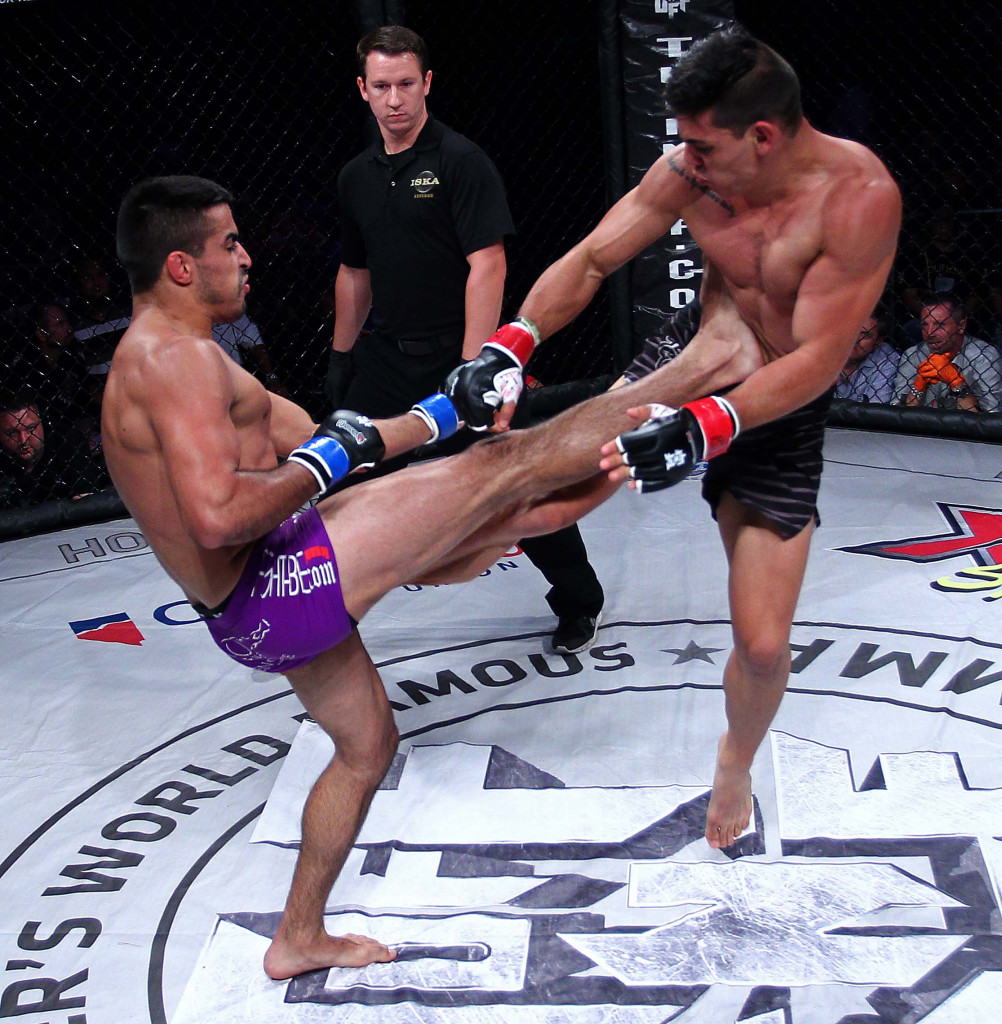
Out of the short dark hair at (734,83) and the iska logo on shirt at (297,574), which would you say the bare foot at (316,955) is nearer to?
the iska logo on shirt at (297,574)

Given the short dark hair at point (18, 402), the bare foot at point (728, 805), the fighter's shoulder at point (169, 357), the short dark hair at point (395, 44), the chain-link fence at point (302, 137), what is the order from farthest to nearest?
1. the chain-link fence at point (302, 137)
2. the short dark hair at point (18, 402)
3. the short dark hair at point (395, 44)
4. the bare foot at point (728, 805)
5. the fighter's shoulder at point (169, 357)

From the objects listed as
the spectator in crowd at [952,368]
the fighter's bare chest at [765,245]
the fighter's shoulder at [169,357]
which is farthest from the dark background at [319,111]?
the fighter's shoulder at [169,357]

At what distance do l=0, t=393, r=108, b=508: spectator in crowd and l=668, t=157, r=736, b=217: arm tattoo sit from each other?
273cm

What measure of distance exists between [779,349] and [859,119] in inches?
112

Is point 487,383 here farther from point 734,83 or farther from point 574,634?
point 574,634

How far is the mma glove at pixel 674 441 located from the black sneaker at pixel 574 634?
1164 millimetres

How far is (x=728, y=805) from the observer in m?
2.13

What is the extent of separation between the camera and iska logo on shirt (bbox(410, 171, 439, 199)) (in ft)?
9.54

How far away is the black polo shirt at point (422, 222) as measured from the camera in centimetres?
290

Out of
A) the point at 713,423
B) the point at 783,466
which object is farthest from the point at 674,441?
the point at 783,466

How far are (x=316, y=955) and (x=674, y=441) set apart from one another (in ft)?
3.26

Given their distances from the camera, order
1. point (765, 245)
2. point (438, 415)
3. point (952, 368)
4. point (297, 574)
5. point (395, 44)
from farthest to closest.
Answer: point (952, 368) < point (395, 44) < point (438, 415) < point (765, 245) < point (297, 574)

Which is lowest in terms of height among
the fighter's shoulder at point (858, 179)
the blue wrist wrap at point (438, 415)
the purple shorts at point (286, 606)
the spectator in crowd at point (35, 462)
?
the spectator in crowd at point (35, 462)

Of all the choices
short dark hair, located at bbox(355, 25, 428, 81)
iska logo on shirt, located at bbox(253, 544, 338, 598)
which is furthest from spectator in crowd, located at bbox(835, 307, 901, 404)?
iska logo on shirt, located at bbox(253, 544, 338, 598)
